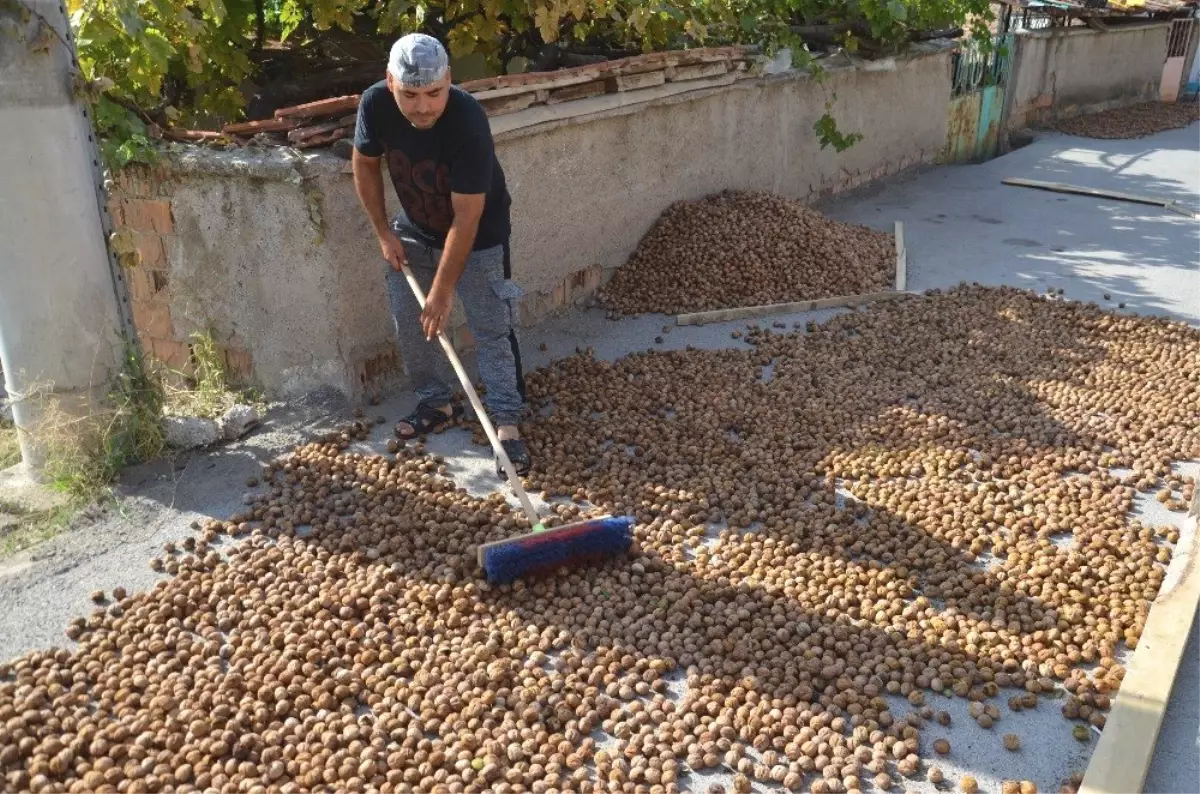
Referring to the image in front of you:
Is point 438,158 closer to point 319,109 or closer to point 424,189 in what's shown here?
point 424,189

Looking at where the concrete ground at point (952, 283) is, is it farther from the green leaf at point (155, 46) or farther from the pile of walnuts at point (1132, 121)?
the green leaf at point (155, 46)

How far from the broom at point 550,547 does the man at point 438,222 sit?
2.87 ft

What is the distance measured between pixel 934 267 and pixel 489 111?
3974 mm

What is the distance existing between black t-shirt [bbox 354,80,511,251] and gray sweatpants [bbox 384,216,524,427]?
11cm

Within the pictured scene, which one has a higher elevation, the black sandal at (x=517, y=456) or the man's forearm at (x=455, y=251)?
the man's forearm at (x=455, y=251)

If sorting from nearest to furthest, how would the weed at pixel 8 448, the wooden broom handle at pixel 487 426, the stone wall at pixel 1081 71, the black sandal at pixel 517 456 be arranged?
the wooden broom handle at pixel 487 426 → the black sandal at pixel 517 456 → the weed at pixel 8 448 → the stone wall at pixel 1081 71

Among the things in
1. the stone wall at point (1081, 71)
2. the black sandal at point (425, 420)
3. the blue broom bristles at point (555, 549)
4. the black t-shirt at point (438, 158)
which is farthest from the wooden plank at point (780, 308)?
the stone wall at point (1081, 71)

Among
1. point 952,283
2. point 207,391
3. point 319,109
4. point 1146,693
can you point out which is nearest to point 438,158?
point 319,109

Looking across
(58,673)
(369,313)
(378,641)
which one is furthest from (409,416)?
(58,673)

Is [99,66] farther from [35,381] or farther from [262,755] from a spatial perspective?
[262,755]

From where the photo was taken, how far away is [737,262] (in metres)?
6.89

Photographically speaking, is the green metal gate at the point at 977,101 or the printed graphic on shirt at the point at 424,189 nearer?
the printed graphic on shirt at the point at 424,189

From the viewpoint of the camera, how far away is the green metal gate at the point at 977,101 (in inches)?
461

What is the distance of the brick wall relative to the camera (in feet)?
15.8
